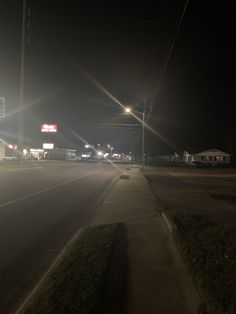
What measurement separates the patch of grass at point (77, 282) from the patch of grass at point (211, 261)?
1265mm

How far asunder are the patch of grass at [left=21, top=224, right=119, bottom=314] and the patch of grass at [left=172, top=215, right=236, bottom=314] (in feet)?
4.15

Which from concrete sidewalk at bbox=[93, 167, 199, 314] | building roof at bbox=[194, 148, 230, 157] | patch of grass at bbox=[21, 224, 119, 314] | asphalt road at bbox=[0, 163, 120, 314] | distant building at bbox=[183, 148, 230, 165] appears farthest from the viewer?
distant building at bbox=[183, 148, 230, 165]

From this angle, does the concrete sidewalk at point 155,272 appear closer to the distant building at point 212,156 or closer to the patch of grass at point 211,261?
the patch of grass at point 211,261

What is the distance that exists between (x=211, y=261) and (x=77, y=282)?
6.84 ft

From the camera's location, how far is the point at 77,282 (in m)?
5.32

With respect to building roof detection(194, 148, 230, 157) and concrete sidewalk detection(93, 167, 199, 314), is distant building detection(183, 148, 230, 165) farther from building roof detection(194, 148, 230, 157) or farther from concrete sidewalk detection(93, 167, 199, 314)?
concrete sidewalk detection(93, 167, 199, 314)

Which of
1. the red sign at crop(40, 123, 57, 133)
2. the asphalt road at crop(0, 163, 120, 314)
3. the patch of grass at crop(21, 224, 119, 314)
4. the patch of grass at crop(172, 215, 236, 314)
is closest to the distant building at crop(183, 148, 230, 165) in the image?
the red sign at crop(40, 123, 57, 133)

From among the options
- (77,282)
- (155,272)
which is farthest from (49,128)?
(77,282)

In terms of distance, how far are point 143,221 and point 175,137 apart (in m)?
99.8

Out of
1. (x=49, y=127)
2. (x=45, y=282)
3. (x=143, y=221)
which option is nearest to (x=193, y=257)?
(x=45, y=282)

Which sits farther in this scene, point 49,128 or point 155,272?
point 49,128

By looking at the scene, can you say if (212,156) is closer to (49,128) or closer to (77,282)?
(49,128)

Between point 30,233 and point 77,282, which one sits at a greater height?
point 77,282

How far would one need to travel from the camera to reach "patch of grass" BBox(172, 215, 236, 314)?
4.51 meters
